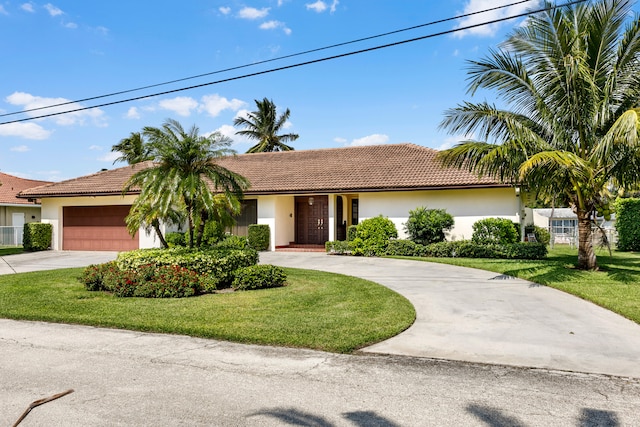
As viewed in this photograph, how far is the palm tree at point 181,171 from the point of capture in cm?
1012

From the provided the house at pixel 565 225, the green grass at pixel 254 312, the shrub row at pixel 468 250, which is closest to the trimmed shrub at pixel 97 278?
the green grass at pixel 254 312

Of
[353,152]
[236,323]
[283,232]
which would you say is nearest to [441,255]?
[283,232]

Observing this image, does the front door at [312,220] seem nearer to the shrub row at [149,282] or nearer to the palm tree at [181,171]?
the palm tree at [181,171]

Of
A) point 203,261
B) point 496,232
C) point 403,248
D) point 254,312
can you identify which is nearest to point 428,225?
point 403,248

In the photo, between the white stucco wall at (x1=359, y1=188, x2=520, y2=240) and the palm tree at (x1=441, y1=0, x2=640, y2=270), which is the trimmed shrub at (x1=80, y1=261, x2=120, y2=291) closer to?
the palm tree at (x1=441, y1=0, x2=640, y2=270)

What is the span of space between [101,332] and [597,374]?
254 inches

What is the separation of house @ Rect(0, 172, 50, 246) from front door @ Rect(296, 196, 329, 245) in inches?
631

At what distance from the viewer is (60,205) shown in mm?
23000

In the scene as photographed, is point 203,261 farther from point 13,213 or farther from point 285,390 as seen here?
point 13,213

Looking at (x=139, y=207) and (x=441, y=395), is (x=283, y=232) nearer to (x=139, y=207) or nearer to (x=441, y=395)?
(x=139, y=207)

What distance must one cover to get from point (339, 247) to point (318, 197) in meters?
4.05

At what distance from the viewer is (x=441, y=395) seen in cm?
393

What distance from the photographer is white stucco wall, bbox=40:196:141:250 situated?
2181 cm

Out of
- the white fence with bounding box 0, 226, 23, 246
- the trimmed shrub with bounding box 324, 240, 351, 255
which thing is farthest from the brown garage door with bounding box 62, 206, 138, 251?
the trimmed shrub with bounding box 324, 240, 351, 255
